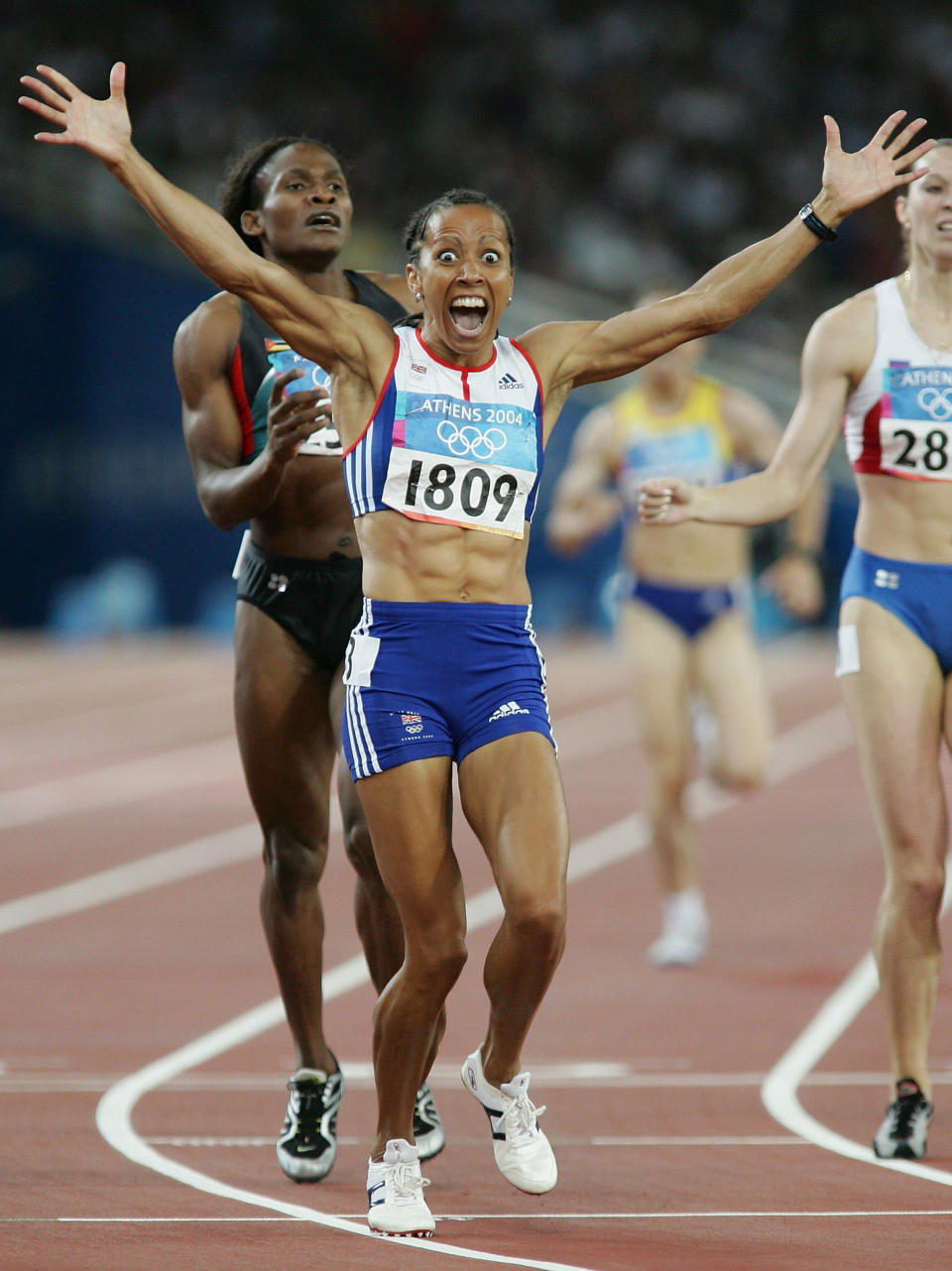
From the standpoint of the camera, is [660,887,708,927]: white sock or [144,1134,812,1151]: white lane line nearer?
[144,1134,812,1151]: white lane line

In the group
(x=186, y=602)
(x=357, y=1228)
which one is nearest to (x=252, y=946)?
(x=357, y=1228)

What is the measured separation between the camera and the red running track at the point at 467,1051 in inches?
178

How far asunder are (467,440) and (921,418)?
152 cm

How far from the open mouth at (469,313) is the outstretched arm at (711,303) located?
238 mm

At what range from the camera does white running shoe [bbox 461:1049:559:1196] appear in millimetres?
4543

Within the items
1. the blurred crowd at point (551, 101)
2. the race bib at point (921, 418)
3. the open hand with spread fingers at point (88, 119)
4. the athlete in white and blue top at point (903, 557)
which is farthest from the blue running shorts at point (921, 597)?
the blurred crowd at point (551, 101)

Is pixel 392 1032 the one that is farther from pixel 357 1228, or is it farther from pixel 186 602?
pixel 186 602

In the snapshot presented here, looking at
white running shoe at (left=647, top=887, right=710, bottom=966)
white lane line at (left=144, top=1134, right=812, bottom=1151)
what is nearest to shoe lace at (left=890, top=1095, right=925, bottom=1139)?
white lane line at (left=144, top=1134, right=812, bottom=1151)

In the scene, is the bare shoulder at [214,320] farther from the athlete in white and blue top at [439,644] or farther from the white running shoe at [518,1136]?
the white running shoe at [518,1136]

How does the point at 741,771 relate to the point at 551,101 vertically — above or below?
below

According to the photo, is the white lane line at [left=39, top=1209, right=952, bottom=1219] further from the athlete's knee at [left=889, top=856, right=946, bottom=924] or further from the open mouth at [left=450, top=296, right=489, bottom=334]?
the open mouth at [left=450, top=296, right=489, bottom=334]

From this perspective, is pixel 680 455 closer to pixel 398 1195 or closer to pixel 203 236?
pixel 203 236

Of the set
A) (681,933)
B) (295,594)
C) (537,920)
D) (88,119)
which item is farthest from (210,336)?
(681,933)

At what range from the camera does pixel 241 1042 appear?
6.92 meters
